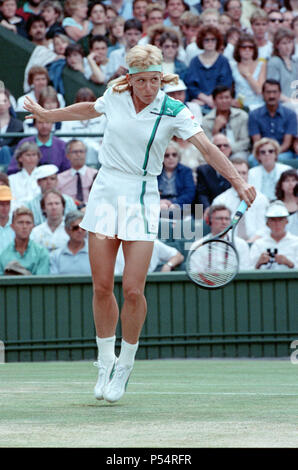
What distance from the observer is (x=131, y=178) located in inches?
249

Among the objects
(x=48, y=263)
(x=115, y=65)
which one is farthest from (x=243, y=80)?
(x=48, y=263)

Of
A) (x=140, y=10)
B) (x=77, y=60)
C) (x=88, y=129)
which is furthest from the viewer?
(x=140, y=10)

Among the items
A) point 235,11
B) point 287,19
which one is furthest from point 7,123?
point 287,19

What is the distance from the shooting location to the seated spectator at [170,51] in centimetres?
1362

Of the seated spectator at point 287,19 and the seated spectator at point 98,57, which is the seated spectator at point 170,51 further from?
the seated spectator at point 287,19

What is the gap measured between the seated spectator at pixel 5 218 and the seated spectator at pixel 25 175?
19.2 inches

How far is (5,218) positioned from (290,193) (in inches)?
120

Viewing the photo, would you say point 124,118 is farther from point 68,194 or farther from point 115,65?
point 115,65

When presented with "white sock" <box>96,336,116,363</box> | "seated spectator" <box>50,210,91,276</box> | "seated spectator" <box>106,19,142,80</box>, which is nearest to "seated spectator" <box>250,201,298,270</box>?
"seated spectator" <box>50,210,91,276</box>

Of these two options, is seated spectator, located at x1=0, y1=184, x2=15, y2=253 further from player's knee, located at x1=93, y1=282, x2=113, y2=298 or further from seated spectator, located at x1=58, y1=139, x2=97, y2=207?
player's knee, located at x1=93, y1=282, x2=113, y2=298

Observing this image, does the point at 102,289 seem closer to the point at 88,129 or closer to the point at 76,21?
the point at 88,129

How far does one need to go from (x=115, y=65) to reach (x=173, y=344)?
4.73m
